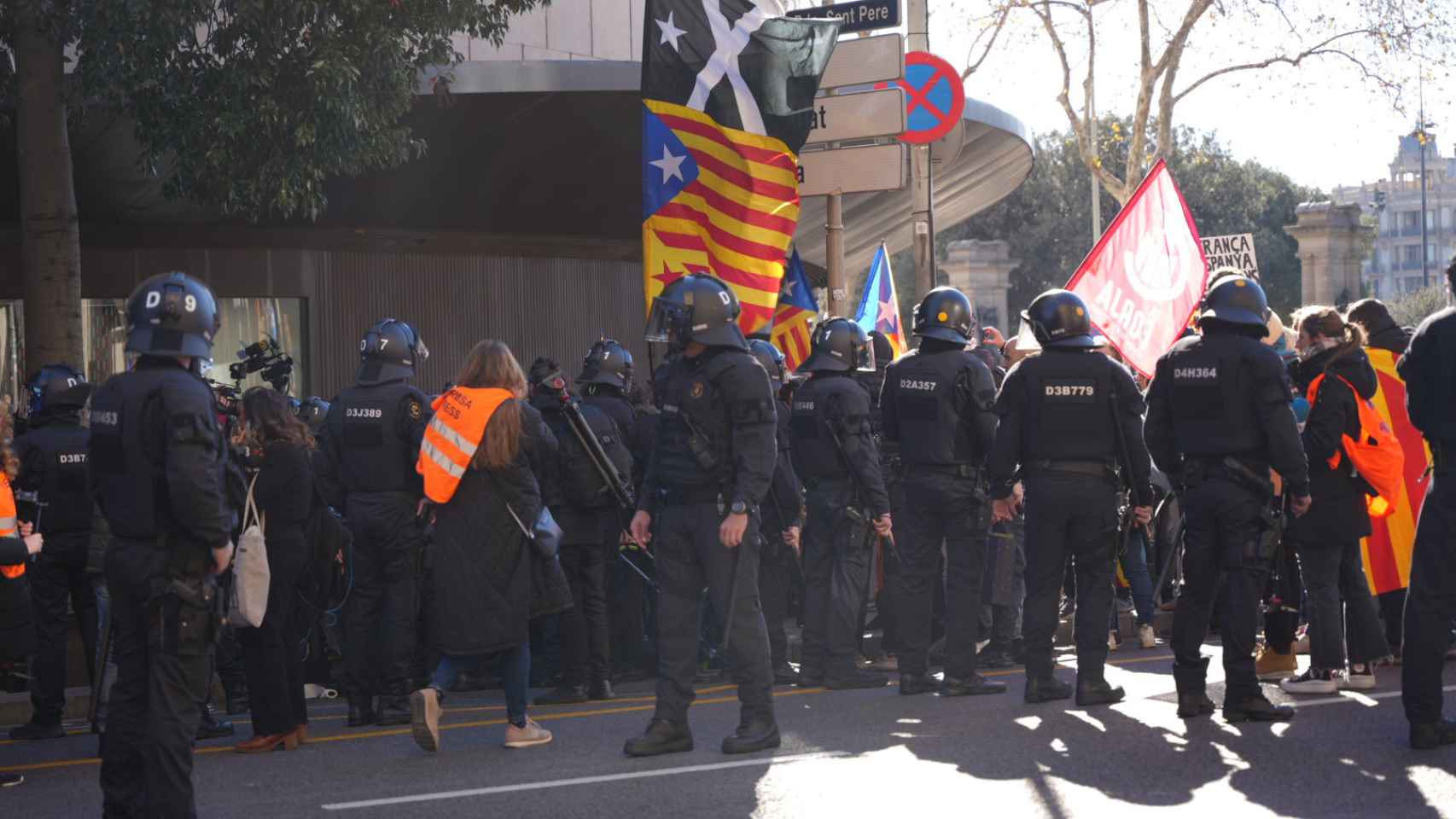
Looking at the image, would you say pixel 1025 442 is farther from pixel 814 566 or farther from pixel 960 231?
pixel 960 231

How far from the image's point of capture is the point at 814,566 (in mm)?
9586

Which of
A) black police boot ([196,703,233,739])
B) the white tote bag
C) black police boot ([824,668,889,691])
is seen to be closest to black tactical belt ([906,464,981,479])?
black police boot ([824,668,889,691])

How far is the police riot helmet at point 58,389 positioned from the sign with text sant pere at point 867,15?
19.5 ft

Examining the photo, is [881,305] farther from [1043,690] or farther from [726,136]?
[1043,690]

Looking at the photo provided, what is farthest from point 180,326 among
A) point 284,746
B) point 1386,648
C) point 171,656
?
point 1386,648

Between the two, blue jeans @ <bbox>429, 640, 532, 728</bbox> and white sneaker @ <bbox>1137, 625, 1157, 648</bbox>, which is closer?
blue jeans @ <bbox>429, 640, 532, 728</bbox>

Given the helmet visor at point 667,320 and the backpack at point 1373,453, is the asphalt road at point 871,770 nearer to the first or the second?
the backpack at point 1373,453

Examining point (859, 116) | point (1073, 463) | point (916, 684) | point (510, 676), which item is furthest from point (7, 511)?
point (859, 116)

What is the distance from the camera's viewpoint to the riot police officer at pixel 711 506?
7297mm

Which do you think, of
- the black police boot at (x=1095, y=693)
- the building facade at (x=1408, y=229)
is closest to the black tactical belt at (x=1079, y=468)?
the black police boot at (x=1095, y=693)

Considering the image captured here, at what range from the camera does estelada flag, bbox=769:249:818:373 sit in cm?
1391

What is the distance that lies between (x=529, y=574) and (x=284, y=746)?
1362 mm

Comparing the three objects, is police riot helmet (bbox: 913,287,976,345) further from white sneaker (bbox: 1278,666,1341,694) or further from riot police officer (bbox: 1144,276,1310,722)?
white sneaker (bbox: 1278,666,1341,694)

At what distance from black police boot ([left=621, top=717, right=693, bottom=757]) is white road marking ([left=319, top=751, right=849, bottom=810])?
25 centimetres
